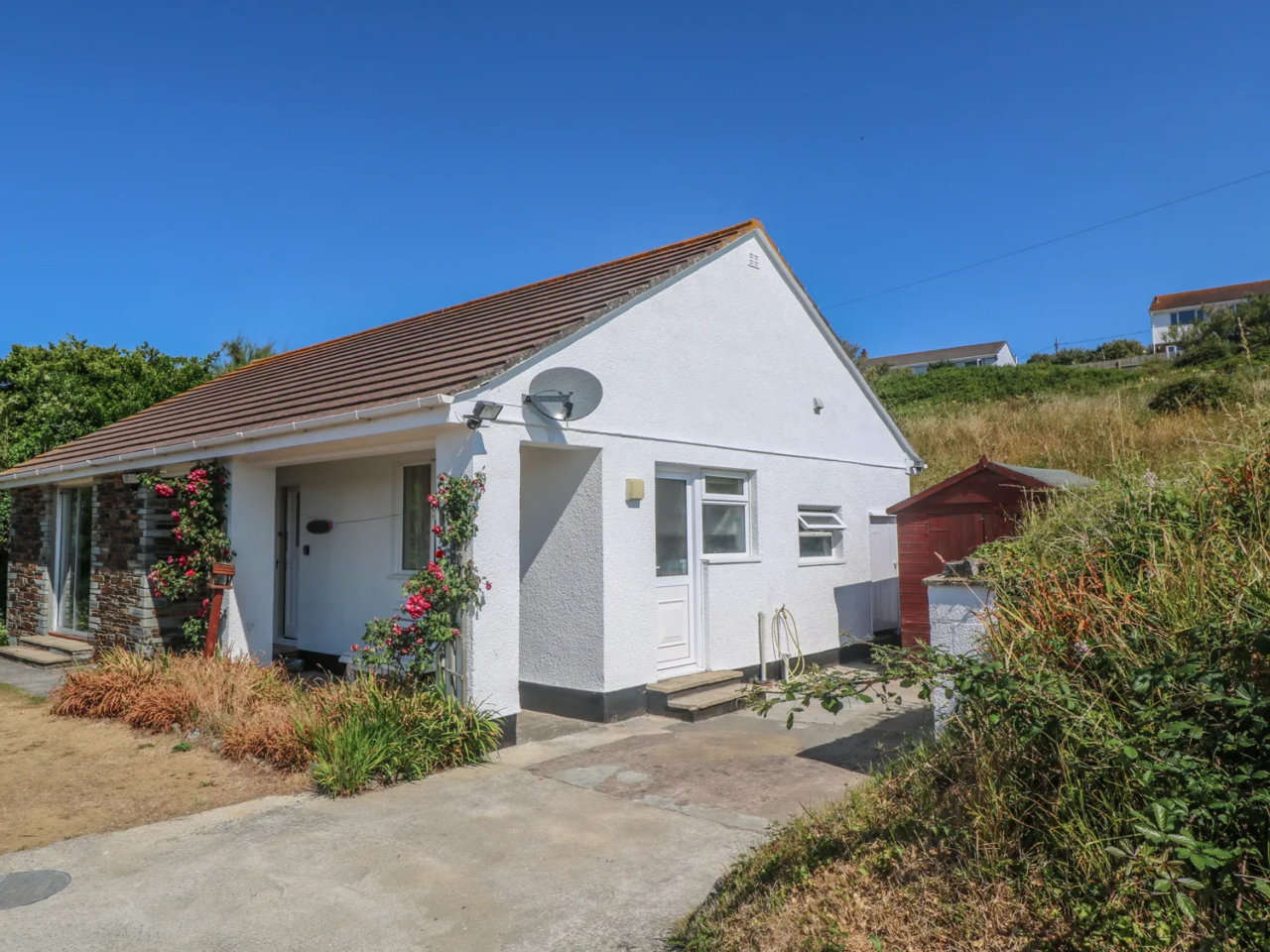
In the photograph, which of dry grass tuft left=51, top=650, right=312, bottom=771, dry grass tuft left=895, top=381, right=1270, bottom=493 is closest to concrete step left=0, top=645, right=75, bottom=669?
dry grass tuft left=51, top=650, right=312, bottom=771

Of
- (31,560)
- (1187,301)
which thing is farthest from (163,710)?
(1187,301)

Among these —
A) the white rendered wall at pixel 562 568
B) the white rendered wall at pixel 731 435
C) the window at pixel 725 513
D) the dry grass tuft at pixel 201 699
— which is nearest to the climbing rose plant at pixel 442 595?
the white rendered wall at pixel 731 435

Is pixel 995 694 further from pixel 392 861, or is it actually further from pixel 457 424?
pixel 457 424

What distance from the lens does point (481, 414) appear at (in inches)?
266

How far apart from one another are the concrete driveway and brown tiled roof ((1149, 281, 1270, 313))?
62841 millimetres

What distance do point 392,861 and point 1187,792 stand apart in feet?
12.5

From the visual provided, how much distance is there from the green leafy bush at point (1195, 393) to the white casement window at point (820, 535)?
24.0 feet

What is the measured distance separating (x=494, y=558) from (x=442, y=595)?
1.81 ft

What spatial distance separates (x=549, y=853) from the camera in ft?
15.0

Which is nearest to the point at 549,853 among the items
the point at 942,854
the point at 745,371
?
the point at 942,854

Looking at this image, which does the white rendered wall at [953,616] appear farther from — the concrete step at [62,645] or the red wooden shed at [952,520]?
the concrete step at [62,645]

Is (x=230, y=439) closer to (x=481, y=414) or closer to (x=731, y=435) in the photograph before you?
(x=481, y=414)

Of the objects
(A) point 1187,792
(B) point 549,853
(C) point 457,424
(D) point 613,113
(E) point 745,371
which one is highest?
(D) point 613,113

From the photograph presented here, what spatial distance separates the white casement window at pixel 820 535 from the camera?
35.7 ft
